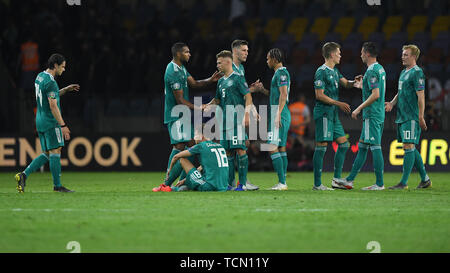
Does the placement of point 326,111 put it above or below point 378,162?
above

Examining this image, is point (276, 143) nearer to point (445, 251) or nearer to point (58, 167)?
point (58, 167)

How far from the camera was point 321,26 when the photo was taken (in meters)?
23.6

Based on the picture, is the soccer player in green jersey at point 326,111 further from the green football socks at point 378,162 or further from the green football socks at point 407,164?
the green football socks at point 407,164

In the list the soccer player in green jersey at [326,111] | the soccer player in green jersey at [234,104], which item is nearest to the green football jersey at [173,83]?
the soccer player in green jersey at [234,104]

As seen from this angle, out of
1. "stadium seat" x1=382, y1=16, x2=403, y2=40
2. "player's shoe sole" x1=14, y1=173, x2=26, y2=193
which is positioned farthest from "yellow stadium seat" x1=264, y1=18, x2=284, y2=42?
"player's shoe sole" x1=14, y1=173, x2=26, y2=193

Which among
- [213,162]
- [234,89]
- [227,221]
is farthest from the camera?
[234,89]

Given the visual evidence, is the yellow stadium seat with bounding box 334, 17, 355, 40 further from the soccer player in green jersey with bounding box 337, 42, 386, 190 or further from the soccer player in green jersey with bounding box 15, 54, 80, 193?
the soccer player in green jersey with bounding box 15, 54, 80, 193

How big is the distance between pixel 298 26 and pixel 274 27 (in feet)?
2.52

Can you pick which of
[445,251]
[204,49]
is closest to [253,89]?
[445,251]

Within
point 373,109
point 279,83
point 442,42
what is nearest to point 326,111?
point 373,109

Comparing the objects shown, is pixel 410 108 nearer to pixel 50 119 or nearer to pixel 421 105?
pixel 421 105

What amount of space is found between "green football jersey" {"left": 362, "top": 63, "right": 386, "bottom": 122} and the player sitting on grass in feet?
7.97

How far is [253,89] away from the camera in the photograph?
11.4 metres

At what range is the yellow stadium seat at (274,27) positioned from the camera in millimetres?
23562
